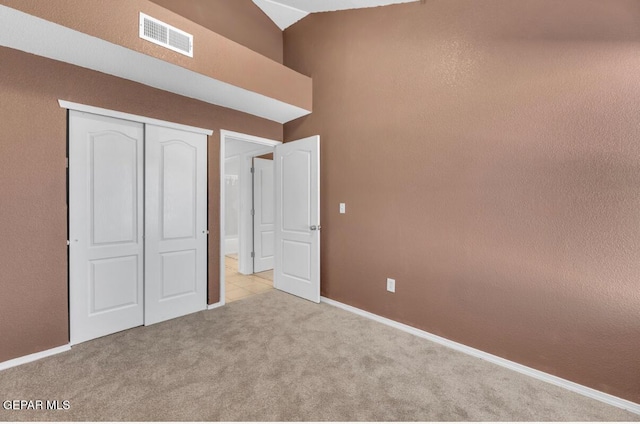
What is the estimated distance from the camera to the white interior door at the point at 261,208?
4.81m

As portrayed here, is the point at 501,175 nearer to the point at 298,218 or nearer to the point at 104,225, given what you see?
the point at 298,218

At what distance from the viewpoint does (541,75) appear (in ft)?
6.63

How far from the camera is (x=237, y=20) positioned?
331 centimetres

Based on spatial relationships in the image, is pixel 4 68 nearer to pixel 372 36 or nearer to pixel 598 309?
pixel 372 36

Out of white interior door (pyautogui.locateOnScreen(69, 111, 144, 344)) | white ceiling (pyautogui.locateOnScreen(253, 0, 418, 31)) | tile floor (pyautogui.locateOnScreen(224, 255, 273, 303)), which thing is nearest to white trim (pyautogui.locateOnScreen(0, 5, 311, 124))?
white interior door (pyautogui.locateOnScreen(69, 111, 144, 344))

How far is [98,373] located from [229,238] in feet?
16.7

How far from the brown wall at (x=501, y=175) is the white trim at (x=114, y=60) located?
1.19m

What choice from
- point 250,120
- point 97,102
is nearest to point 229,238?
point 250,120

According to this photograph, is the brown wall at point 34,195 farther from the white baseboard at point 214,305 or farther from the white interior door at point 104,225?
the white baseboard at point 214,305

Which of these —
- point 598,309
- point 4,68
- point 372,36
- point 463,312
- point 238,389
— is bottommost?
point 238,389

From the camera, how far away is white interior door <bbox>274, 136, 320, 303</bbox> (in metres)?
3.41

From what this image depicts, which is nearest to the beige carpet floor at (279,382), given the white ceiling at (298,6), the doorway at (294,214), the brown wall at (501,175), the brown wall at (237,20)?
the brown wall at (501,175)

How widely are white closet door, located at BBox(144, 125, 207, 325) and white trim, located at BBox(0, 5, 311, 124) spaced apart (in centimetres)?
47

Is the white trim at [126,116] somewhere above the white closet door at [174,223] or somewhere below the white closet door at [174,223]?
above
